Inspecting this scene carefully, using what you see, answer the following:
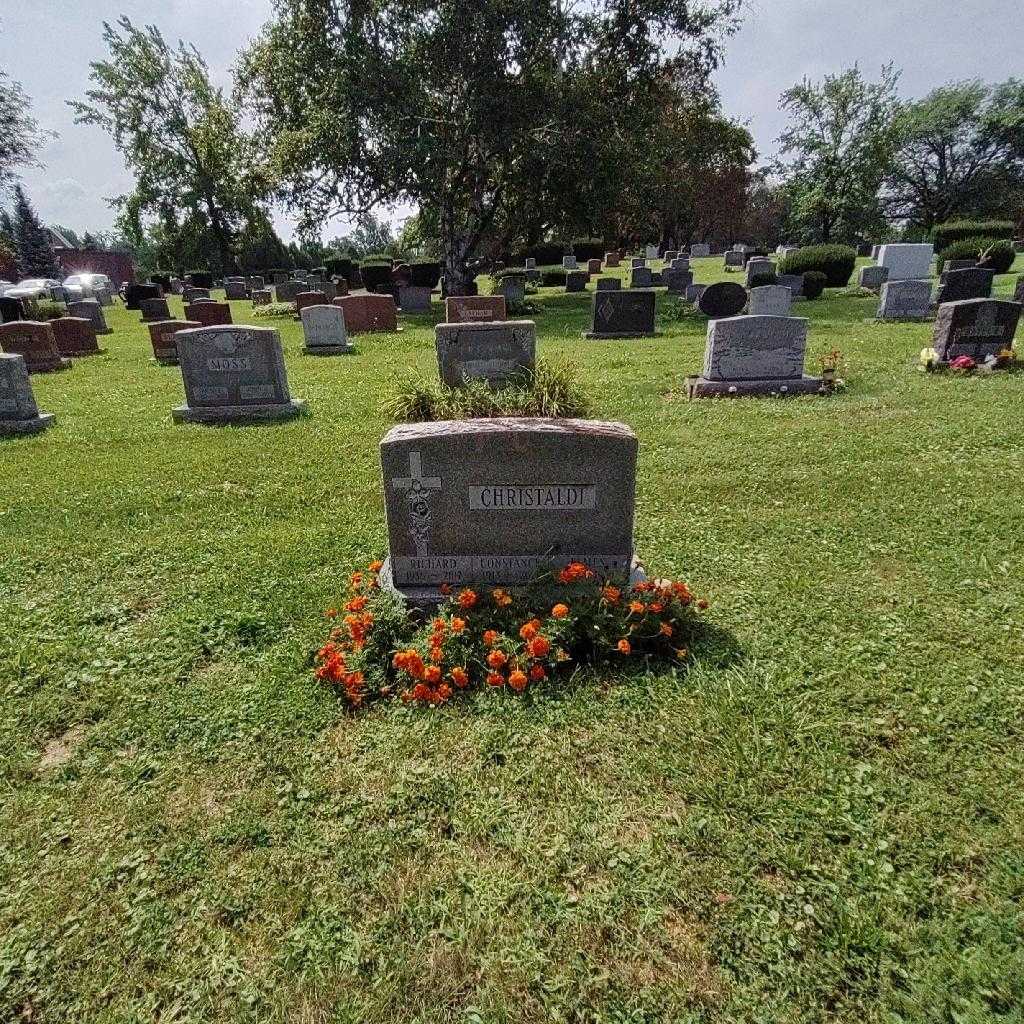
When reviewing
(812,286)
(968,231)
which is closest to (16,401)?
(812,286)

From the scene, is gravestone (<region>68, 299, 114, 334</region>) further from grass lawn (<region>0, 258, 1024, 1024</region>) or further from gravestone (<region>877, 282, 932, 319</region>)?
gravestone (<region>877, 282, 932, 319</region>)

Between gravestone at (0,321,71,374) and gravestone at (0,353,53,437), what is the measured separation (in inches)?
235

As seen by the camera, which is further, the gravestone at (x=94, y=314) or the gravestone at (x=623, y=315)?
the gravestone at (x=94, y=314)

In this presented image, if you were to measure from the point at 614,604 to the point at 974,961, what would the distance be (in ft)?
6.20

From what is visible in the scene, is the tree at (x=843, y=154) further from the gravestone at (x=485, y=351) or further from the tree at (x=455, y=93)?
the gravestone at (x=485, y=351)

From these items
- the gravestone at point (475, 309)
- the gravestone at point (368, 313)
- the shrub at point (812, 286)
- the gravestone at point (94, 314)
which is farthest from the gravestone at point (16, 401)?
the shrub at point (812, 286)

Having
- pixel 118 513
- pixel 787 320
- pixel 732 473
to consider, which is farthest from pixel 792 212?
pixel 118 513

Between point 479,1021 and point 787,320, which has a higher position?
point 787,320

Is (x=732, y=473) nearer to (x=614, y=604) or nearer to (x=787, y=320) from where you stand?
(x=614, y=604)

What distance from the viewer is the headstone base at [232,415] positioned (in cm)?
873

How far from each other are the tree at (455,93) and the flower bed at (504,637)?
60.4ft

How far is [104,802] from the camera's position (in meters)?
2.51

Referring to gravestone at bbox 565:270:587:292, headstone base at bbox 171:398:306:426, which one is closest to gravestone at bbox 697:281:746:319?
headstone base at bbox 171:398:306:426

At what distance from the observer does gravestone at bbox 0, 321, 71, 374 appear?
43.3 ft
